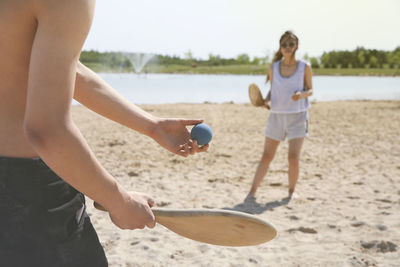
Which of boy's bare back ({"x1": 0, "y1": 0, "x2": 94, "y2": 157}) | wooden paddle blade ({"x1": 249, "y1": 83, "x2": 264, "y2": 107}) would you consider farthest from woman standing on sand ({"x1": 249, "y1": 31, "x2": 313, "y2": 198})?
boy's bare back ({"x1": 0, "y1": 0, "x2": 94, "y2": 157})

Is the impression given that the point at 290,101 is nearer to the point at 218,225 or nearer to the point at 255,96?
the point at 255,96

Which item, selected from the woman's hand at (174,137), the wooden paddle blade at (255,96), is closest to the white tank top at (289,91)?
the wooden paddle blade at (255,96)

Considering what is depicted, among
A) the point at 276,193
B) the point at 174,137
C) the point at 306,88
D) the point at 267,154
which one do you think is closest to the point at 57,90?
the point at 174,137

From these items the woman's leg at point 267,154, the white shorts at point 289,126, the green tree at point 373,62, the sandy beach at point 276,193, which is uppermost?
the green tree at point 373,62

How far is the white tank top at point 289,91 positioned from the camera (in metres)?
4.74

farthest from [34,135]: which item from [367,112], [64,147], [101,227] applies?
[367,112]

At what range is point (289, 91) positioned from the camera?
4.75 meters

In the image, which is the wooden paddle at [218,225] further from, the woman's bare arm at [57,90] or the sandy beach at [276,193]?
the sandy beach at [276,193]

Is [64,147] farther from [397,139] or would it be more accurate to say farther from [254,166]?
[397,139]

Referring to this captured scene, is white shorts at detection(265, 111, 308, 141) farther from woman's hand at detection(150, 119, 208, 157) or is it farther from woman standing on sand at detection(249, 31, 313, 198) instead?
woman's hand at detection(150, 119, 208, 157)

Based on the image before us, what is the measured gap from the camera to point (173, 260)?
3365 millimetres

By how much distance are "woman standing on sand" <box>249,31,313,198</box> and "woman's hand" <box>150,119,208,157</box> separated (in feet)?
10.4

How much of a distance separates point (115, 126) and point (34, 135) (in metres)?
9.92

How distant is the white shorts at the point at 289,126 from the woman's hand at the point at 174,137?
10.4 ft
